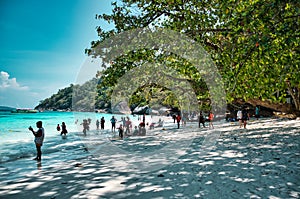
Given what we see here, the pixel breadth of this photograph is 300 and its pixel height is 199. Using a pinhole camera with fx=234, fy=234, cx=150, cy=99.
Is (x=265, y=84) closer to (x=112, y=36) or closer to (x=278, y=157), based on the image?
(x=278, y=157)

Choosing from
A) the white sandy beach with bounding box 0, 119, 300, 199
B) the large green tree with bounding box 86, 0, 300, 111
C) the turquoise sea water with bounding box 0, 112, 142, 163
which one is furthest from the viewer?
the turquoise sea water with bounding box 0, 112, 142, 163

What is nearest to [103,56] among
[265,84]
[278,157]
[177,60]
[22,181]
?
[177,60]

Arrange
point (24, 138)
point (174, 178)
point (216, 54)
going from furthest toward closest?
point (24, 138), point (216, 54), point (174, 178)

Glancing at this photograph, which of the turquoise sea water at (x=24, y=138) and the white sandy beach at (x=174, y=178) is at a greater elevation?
the white sandy beach at (x=174, y=178)

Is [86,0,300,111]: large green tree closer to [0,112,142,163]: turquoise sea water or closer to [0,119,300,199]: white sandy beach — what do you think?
[0,119,300,199]: white sandy beach

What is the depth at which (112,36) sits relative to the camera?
543 inches

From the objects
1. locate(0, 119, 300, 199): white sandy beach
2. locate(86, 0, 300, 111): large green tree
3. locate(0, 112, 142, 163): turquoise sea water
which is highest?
locate(86, 0, 300, 111): large green tree


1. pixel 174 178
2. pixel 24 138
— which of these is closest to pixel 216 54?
pixel 174 178

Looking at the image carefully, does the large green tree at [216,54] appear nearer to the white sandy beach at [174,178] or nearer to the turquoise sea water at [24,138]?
the white sandy beach at [174,178]

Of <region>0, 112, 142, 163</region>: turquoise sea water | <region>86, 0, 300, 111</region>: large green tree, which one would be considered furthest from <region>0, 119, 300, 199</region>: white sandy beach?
<region>0, 112, 142, 163</region>: turquoise sea water

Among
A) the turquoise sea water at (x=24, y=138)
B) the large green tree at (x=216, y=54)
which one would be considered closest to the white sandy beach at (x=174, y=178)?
the large green tree at (x=216, y=54)

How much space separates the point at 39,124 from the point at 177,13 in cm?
928

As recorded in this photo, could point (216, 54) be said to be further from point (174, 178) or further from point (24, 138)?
point (24, 138)

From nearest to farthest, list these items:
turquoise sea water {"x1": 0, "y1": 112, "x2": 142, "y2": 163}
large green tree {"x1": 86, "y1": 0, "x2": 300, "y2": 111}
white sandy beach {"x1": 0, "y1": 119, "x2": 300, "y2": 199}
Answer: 1. white sandy beach {"x1": 0, "y1": 119, "x2": 300, "y2": 199}
2. large green tree {"x1": 86, "y1": 0, "x2": 300, "y2": 111}
3. turquoise sea water {"x1": 0, "y1": 112, "x2": 142, "y2": 163}
